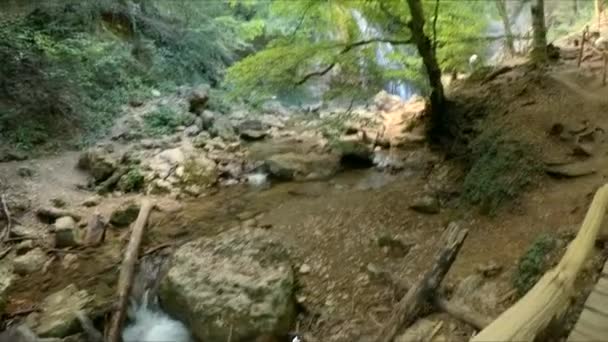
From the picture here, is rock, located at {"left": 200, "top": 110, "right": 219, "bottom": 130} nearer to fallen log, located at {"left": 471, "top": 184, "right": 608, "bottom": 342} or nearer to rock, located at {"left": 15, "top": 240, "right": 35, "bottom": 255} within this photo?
rock, located at {"left": 15, "top": 240, "right": 35, "bottom": 255}

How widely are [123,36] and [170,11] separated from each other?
4.30 feet

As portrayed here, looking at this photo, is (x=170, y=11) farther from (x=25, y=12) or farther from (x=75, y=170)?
(x=75, y=170)

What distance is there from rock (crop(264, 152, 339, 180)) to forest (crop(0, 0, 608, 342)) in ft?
0.18

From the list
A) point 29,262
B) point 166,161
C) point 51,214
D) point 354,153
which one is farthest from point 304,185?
point 29,262

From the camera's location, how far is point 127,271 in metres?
5.67

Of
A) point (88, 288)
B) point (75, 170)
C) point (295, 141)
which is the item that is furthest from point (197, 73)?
point (88, 288)

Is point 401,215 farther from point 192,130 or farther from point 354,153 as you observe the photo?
point 192,130

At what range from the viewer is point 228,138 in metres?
11.1

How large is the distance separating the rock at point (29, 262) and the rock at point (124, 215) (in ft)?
3.46

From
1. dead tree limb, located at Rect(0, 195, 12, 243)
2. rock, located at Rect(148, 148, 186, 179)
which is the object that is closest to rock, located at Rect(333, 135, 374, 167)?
rock, located at Rect(148, 148, 186, 179)

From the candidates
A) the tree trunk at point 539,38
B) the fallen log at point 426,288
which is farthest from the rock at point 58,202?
the tree trunk at point 539,38

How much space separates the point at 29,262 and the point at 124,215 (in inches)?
56.1

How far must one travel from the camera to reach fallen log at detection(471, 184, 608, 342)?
2.45 meters

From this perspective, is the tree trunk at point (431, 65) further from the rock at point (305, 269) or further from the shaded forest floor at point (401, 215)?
the rock at point (305, 269)
